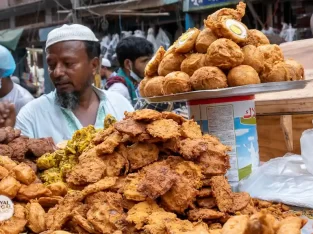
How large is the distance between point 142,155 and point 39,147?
711 millimetres

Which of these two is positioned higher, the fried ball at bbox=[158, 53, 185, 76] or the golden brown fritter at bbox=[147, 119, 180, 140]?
the fried ball at bbox=[158, 53, 185, 76]

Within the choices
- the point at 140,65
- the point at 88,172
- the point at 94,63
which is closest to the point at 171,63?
the point at 88,172

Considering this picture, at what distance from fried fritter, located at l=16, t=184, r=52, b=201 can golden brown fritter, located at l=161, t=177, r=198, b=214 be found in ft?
1.68

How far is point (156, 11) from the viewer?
752 cm

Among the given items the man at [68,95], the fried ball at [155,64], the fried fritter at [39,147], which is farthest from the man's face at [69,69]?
the fried ball at [155,64]

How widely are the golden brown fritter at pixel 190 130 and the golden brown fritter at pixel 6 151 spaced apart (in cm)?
80

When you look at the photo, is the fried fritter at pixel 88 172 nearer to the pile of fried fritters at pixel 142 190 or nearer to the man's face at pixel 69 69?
the pile of fried fritters at pixel 142 190

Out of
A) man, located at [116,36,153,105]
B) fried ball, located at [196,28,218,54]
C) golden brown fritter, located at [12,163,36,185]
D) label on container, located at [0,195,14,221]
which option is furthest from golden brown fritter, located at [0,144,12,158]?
man, located at [116,36,153,105]

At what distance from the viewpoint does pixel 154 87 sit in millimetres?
1949

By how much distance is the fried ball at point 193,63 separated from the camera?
1.84m

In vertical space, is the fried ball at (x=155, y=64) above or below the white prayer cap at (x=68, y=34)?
below

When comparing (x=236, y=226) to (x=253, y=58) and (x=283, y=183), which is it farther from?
(x=253, y=58)

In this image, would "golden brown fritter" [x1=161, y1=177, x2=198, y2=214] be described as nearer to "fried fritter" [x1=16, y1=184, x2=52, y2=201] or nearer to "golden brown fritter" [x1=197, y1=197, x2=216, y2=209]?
"golden brown fritter" [x1=197, y1=197, x2=216, y2=209]

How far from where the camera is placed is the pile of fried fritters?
4.41 ft
